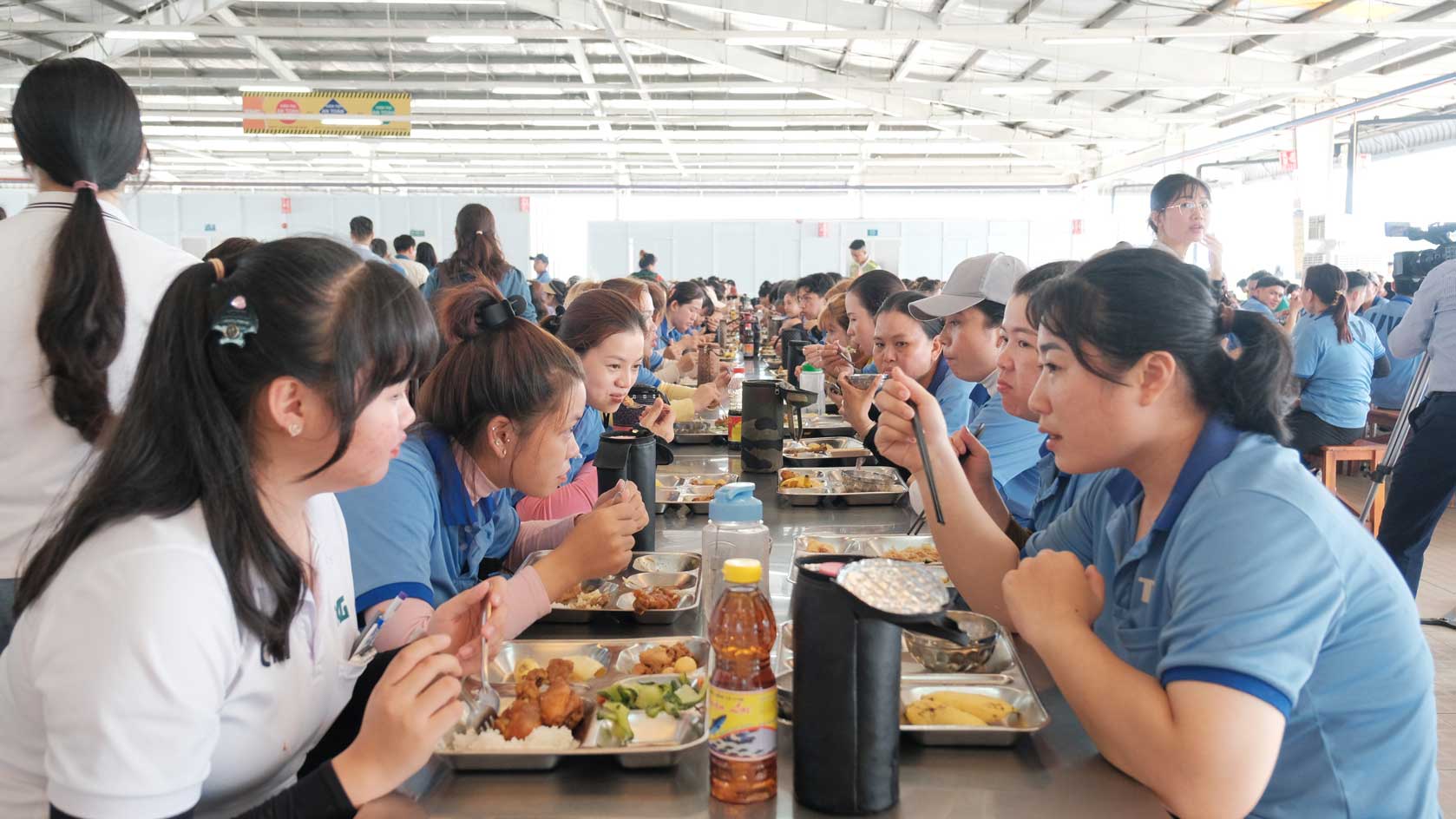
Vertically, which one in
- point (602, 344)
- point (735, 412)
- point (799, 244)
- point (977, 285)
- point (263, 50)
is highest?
point (263, 50)

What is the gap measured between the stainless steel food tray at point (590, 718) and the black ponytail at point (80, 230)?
1000 mm

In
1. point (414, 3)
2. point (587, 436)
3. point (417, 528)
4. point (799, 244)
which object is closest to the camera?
point (417, 528)

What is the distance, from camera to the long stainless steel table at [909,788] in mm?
1142

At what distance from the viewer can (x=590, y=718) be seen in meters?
1.38

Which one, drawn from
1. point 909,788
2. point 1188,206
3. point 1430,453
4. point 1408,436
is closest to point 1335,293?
point 1408,436

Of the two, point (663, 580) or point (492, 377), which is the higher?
point (492, 377)

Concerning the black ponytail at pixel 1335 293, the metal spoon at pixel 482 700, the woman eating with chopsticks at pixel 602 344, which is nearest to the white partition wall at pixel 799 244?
the black ponytail at pixel 1335 293

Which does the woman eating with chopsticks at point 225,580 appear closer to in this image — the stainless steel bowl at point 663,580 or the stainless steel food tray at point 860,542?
the stainless steel bowl at point 663,580

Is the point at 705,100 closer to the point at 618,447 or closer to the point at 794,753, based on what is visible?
the point at 618,447

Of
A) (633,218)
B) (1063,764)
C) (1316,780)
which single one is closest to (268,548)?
(1063,764)

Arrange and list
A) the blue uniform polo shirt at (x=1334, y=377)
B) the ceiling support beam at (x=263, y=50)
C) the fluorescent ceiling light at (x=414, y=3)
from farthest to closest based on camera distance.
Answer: the ceiling support beam at (x=263, y=50)
the fluorescent ceiling light at (x=414, y=3)
the blue uniform polo shirt at (x=1334, y=377)

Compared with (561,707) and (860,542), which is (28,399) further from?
(860,542)

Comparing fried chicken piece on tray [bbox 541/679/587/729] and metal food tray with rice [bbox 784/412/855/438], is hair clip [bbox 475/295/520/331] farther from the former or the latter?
metal food tray with rice [bbox 784/412/855/438]

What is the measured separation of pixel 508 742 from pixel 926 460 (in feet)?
2.96
